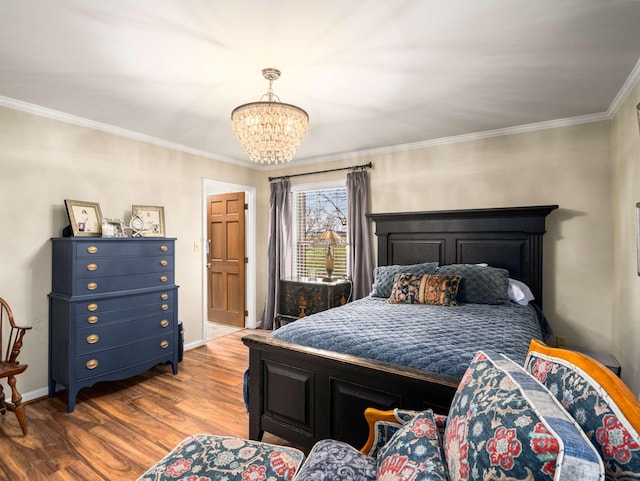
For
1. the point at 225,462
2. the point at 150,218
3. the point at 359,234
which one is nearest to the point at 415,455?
the point at 225,462

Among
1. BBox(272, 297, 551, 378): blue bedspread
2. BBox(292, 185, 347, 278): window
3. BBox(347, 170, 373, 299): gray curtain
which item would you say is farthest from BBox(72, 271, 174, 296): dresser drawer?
BBox(347, 170, 373, 299): gray curtain

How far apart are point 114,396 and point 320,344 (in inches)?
85.5

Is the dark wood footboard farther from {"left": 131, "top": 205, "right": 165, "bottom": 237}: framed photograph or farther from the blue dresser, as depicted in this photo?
{"left": 131, "top": 205, "right": 165, "bottom": 237}: framed photograph

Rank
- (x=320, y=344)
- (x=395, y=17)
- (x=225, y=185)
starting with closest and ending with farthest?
1. (x=395, y=17)
2. (x=320, y=344)
3. (x=225, y=185)

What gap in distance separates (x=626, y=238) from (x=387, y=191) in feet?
7.64

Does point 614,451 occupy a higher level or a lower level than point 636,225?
lower

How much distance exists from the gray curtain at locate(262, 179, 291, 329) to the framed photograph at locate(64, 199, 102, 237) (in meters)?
2.27

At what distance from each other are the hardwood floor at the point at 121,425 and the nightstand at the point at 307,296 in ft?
3.80

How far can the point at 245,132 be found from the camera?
7.30ft

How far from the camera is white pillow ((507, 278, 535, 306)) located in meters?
3.18

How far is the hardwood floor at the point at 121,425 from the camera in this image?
2.11 m

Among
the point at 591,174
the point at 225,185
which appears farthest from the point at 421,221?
the point at 225,185

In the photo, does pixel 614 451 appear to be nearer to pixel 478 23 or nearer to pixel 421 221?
pixel 478 23

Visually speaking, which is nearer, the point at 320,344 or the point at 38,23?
the point at 38,23
